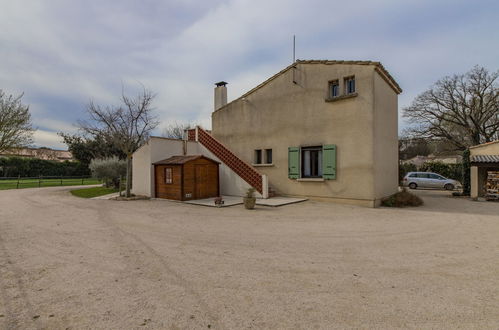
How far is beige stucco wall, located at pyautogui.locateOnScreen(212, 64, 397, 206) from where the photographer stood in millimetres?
10602

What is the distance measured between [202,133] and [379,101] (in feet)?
30.4

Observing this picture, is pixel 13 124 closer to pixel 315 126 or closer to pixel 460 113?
pixel 315 126

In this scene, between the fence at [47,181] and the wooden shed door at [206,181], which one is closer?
the wooden shed door at [206,181]

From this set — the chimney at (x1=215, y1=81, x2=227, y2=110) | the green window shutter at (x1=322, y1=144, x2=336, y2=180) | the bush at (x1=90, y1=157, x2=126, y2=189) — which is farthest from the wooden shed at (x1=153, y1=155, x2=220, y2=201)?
the bush at (x1=90, y1=157, x2=126, y2=189)

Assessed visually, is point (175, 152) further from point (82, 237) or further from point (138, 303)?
point (138, 303)

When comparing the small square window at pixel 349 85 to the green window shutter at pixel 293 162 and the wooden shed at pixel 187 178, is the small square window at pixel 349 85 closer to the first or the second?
the green window shutter at pixel 293 162

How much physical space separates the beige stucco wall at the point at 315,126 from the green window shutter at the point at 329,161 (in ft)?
0.71

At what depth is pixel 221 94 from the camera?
15984mm

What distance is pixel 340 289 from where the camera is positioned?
328 cm

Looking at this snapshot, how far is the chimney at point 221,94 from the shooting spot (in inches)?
627

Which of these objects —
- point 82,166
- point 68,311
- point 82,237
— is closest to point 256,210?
point 82,237

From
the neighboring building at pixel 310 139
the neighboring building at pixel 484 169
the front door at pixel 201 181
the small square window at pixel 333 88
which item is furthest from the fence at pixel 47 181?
the neighboring building at pixel 484 169

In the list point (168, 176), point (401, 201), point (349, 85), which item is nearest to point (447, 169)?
point (401, 201)

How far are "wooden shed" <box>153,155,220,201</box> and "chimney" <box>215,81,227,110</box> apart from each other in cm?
471
